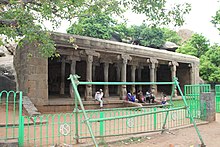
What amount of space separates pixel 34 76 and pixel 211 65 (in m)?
18.8

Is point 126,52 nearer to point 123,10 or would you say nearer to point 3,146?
point 123,10

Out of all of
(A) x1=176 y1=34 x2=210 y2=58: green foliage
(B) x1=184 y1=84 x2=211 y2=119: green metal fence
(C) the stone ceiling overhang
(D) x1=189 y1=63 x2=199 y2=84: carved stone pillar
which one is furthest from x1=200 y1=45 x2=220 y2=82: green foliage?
(B) x1=184 y1=84 x2=211 y2=119: green metal fence

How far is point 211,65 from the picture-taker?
23.4 meters

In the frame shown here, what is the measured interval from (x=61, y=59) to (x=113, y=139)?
1036 cm

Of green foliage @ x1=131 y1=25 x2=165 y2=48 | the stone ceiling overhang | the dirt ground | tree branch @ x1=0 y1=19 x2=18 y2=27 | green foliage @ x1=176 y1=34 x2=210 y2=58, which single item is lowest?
the dirt ground

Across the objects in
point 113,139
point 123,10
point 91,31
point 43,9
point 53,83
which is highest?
point 91,31

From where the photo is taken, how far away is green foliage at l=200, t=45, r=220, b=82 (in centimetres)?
2306

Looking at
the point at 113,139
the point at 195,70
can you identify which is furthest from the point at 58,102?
the point at 195,70

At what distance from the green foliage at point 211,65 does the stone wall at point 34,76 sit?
17.9m

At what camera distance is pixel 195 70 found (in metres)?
19.7

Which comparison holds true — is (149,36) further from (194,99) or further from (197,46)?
(194,99)

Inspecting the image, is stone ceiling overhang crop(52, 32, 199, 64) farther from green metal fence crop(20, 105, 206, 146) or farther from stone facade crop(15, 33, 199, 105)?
green metal fence crop(20, 105, 206, 146)

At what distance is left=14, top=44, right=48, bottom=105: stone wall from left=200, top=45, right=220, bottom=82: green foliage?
58.7 ft

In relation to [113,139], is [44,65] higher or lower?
higher
